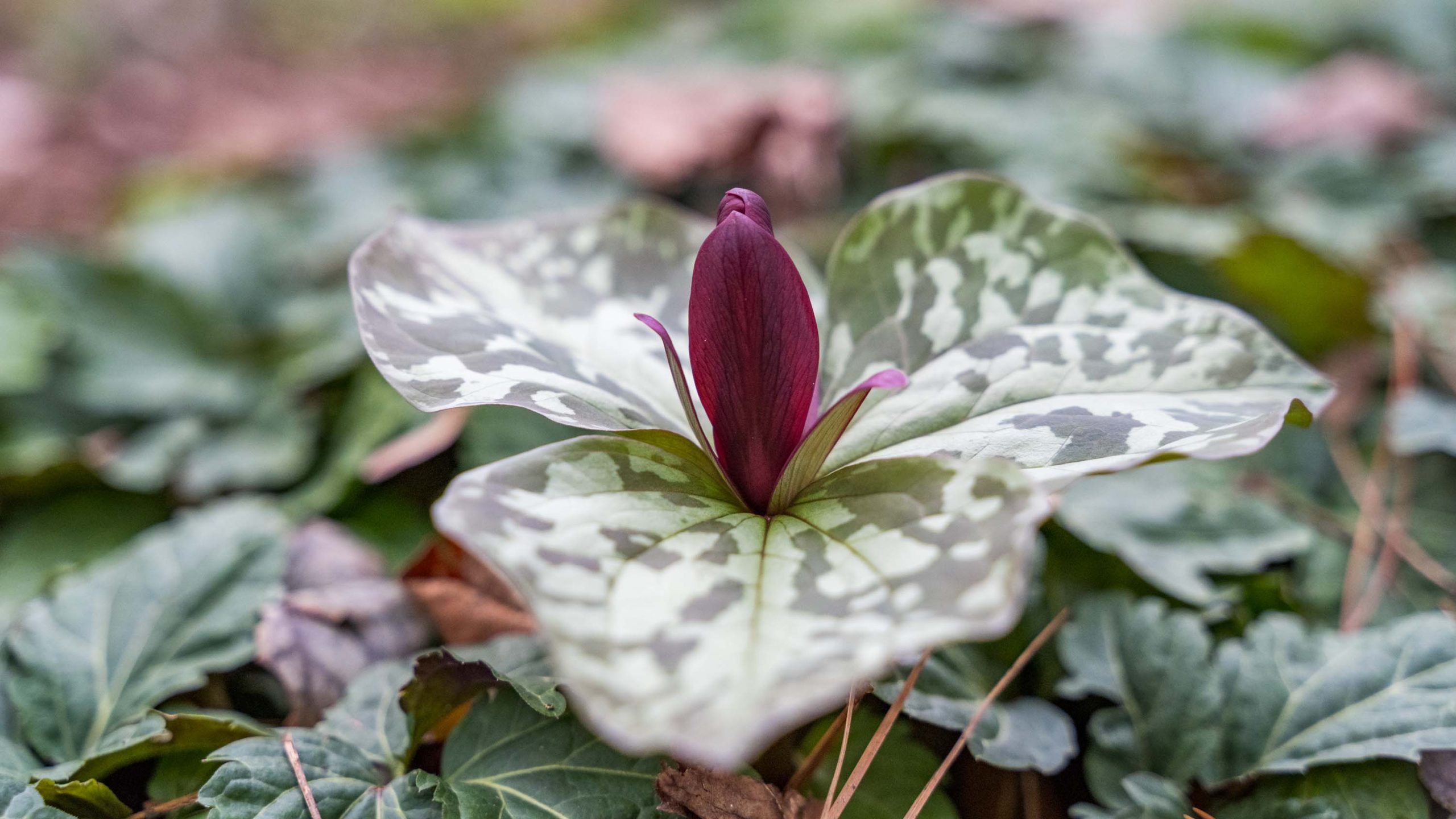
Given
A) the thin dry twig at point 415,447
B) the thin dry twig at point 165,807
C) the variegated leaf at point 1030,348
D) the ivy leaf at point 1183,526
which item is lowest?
the ivy leaf at point 1183,526

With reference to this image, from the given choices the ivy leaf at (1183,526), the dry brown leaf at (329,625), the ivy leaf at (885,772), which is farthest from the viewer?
the ivy leaf at (1183,526)

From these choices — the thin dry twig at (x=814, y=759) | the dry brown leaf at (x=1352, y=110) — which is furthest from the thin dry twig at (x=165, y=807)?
the dry brown leaf at (x=1352, y=110)

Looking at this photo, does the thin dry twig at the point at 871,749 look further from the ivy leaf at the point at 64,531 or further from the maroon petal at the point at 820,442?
the ivy leaf at the point at 64,531

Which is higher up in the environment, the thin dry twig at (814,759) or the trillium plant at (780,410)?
the trillium plant at (780,410)

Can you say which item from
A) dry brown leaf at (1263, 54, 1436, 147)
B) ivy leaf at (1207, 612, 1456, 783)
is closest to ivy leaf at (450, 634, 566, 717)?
ivy leaf at (1207, 612, 1456, 783)

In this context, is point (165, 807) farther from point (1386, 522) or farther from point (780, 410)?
point (1386, 522)

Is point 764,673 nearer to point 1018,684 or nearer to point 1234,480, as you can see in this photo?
point 1018,684

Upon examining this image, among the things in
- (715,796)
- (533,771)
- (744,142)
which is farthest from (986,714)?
(744,142)

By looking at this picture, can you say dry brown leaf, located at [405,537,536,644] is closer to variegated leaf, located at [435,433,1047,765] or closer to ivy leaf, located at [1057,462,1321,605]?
variegated leaf, located at [435,433,1047,765]
